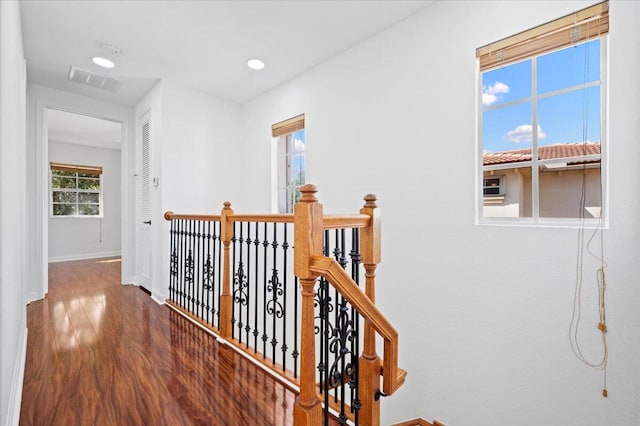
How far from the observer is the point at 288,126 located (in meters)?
3.76

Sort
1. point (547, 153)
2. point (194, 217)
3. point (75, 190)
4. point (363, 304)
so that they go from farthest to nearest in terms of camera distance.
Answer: point (75, 190) < point (194, 217) < point (547, 153) < point (363, 304)

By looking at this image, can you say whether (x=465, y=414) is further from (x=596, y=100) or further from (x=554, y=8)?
(x=554, y=8)

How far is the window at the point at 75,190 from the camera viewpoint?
664 cm

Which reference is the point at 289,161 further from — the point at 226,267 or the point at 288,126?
the point at 226,267

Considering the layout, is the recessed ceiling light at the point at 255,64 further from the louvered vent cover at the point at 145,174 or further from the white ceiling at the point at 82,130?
the white ceiling at the point at 82,130

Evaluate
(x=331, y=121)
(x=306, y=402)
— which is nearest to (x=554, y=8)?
(x=331, y=121)

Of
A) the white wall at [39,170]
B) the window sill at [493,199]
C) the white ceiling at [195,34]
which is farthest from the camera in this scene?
the white wall at [39,170]

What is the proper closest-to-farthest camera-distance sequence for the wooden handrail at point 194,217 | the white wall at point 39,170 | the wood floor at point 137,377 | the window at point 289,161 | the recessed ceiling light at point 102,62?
the wood floor at point 137,377, the wooden handrail at point 194,217, the recessed ceiling light at point 102,62, the white wall at point 39,170, the window at point 289,161

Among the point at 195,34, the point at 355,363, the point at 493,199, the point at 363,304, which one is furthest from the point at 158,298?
the point at 493,199

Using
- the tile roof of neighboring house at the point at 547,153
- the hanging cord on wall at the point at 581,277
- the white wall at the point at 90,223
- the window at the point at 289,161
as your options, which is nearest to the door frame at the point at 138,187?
the window at the point at 289,161

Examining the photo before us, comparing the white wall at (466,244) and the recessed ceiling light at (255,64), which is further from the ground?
the recessed ceiling light at (255,64)

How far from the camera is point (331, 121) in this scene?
3.21 meters

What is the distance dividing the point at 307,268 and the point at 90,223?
7737 millimetres

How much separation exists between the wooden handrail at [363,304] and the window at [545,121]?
4.52ft
